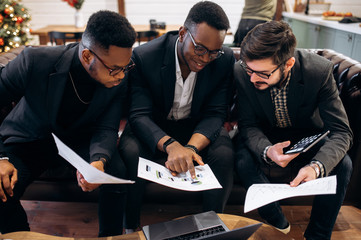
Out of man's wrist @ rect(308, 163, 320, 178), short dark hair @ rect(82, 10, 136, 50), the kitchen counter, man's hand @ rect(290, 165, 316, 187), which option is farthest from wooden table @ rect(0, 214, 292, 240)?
the kitchen counter

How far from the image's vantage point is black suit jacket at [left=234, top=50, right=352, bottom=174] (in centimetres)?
150

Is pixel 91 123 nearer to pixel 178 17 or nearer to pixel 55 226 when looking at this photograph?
pixel 55 226

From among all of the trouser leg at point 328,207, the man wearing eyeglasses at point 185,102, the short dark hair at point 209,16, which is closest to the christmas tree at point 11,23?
the man wearing eyeglasses at point 185,102

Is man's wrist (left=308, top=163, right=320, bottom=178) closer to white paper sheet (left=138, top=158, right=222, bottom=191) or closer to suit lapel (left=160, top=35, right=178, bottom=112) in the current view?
white paper sheet (left=138, top=158, right=222, bottom=191)

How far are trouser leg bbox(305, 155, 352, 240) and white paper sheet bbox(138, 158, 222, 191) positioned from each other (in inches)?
22.4

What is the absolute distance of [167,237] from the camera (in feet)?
3.38

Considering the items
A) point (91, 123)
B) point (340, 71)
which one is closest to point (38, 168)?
point (91, 123)

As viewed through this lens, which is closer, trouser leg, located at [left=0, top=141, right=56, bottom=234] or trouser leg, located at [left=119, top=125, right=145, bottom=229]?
trouser leg, located at [left=0, top=141, right=56, bottom=234]

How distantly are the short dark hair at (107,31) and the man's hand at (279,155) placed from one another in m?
→ 0.80

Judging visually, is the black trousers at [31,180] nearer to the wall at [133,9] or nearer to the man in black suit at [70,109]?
the man in black suit at [70,109]

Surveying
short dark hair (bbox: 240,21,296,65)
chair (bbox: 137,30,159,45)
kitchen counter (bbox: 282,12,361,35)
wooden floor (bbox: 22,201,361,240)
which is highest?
short dark hair (bbox: 240,21,296,65)

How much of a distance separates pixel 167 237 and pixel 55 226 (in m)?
1.04

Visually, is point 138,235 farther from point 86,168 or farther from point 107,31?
point 107,31

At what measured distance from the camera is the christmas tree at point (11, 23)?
3.83m
